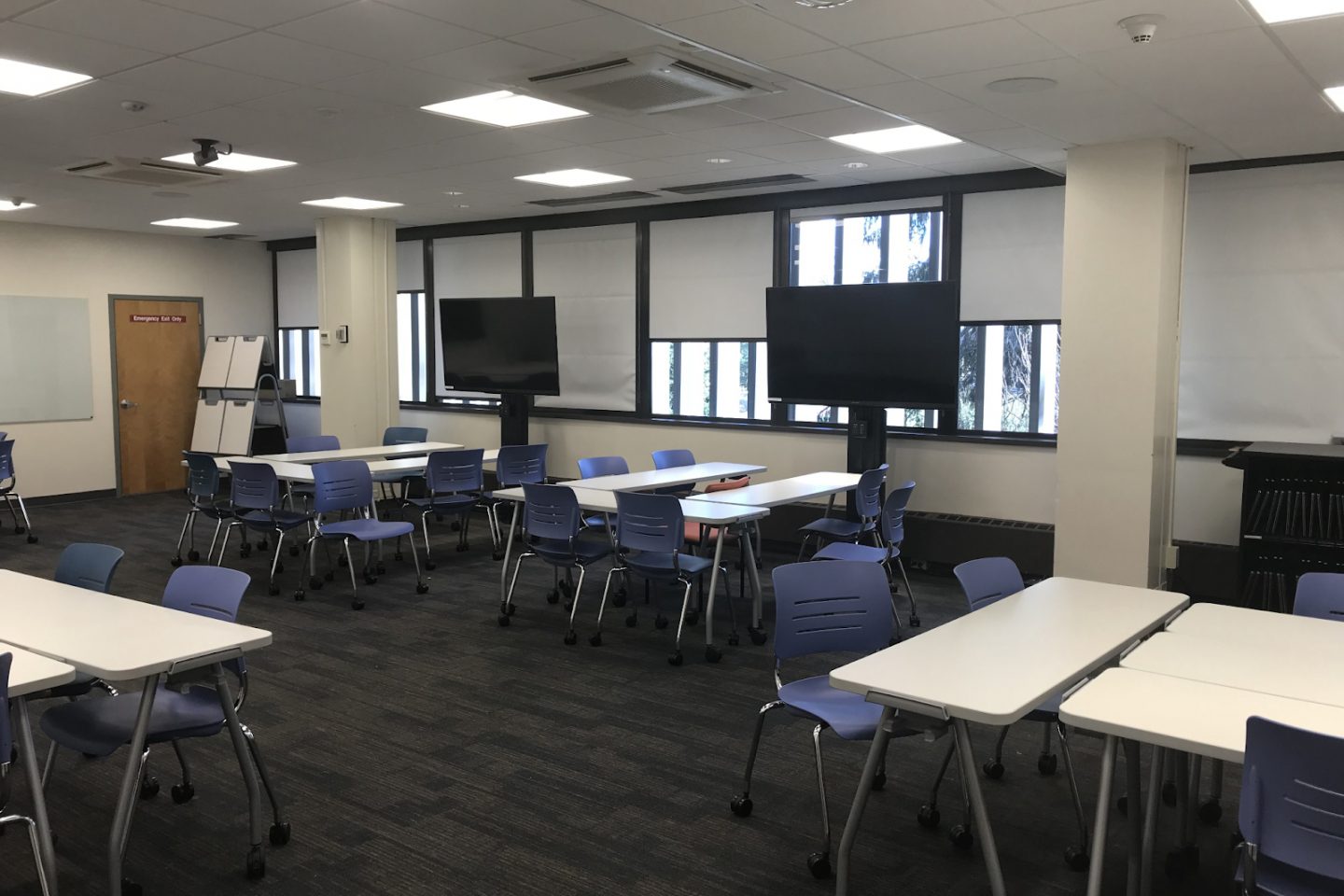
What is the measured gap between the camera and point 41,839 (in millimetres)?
2678

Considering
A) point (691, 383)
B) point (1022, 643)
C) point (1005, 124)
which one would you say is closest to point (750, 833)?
point (1022, 643)

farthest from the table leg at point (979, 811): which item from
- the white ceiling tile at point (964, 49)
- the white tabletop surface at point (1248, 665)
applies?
the white ceiling tile at point (964, 49)

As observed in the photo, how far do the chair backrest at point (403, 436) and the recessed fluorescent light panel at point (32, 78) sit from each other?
16.1 ft

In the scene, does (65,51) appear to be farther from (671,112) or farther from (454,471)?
(454,471)

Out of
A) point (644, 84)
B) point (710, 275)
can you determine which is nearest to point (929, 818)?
point (644, 84)

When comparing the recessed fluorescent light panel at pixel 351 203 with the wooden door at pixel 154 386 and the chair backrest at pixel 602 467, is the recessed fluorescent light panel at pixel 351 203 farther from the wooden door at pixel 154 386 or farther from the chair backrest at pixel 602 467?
the wooden door at pixel 154 386

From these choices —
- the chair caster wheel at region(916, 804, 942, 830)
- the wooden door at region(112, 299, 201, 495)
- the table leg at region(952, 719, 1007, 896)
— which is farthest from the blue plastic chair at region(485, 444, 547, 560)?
the table leg at region(952, 719, 1007, 896)

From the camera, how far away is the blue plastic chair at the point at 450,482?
7.58 m

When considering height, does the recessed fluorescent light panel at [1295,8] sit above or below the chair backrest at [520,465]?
above

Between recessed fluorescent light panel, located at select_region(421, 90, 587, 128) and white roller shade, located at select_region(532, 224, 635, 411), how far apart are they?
3727mm

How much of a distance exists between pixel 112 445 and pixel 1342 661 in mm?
11923

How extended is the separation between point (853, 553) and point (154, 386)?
9.46 meters

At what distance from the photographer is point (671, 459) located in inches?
305

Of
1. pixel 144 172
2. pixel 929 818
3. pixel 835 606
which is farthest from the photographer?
pixel 144 172
